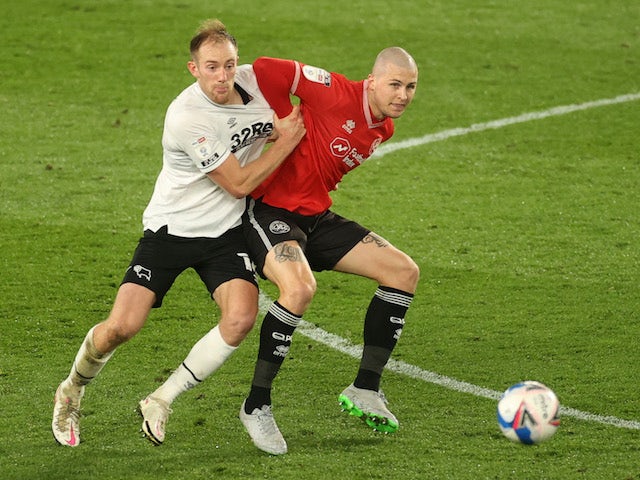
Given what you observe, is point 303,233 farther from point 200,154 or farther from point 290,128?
point 200,154

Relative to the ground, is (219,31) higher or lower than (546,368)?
higher

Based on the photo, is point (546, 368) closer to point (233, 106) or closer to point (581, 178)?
point (233, 106)

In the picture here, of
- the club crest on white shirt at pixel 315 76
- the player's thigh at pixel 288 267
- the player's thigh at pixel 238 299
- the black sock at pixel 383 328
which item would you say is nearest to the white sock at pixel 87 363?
the player's thigh at pixel 238 299

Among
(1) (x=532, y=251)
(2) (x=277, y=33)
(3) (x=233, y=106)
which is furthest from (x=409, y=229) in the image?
(2) (x=277, y=33)

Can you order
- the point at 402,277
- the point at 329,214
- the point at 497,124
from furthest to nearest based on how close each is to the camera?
1. the point at 497,124
2. the point at 329,214
3. the point at 402,277

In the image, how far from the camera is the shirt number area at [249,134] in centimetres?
599

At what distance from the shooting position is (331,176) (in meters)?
6.30

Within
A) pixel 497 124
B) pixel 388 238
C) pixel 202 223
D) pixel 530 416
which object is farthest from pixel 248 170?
pixel 497 124

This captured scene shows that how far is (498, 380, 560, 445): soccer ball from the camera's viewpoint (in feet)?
17.3

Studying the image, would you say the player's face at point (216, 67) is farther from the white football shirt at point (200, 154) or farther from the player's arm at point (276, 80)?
the player's arm at point (276, 80)

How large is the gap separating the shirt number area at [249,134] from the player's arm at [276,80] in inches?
4.3

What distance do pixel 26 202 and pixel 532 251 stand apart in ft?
12.1

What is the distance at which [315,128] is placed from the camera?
6.19 metres

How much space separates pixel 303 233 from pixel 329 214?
26 centimetres
